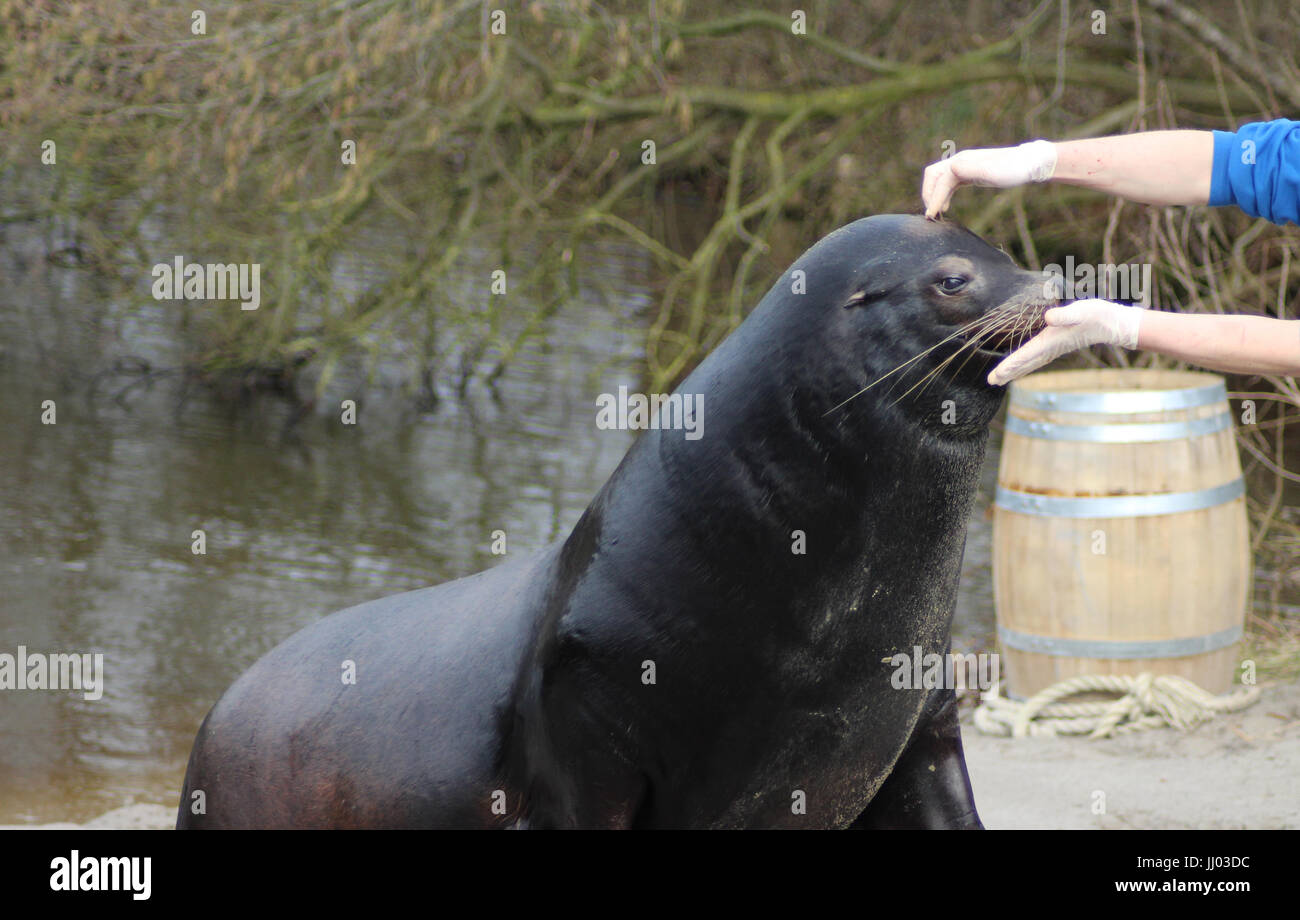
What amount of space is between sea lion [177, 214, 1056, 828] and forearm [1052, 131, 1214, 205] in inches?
24.7

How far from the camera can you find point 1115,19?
32.6 feet

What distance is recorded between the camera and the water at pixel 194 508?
6336mm

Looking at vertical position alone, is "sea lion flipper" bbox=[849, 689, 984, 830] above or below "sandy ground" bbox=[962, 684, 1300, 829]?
above

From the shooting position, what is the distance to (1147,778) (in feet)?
16.0

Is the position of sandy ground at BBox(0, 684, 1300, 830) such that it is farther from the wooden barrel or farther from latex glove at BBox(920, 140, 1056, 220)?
latex glove at BBox(920, 140, 1056, 220)

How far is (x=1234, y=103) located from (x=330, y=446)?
648 cm

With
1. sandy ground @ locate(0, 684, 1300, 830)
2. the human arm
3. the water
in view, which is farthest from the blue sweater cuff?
the water

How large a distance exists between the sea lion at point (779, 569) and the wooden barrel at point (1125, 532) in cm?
293

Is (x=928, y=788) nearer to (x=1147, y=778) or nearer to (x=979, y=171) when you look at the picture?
(x=979, y=171)

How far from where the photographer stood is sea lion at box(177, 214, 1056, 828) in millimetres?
2357

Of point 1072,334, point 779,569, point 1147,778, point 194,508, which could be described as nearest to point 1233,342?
point 1072,334

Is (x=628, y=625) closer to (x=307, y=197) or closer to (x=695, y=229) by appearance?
(x=307, y=197)
